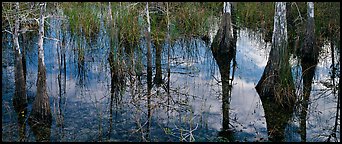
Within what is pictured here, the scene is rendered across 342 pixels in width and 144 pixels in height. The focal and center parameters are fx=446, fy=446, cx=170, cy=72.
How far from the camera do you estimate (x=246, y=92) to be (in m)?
10.7

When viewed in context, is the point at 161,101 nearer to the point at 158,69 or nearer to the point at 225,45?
the point at 158,69

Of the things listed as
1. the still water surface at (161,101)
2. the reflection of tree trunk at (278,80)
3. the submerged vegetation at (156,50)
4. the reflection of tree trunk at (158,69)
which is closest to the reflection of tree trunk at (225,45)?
the submerged vegetation at (156,50)

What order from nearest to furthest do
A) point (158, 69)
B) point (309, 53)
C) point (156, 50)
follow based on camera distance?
1. point (158, 69)
2. point (309, 53)
3. point (156, 50)

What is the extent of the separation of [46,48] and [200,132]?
7687 mm

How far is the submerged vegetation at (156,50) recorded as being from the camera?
8.84 meters

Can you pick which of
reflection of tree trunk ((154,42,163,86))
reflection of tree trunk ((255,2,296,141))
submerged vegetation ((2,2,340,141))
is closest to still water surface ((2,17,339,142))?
submerged vegetation ((2,2,340,141))

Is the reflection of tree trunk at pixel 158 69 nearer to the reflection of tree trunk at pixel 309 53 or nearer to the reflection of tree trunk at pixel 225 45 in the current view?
the reflection of tree trunk at pixel 225 45

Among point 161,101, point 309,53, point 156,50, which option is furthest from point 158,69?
point 309,53

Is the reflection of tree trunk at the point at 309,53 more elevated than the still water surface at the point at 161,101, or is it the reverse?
the reflection of tree trunk at the point at 309,53

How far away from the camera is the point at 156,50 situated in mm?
13719

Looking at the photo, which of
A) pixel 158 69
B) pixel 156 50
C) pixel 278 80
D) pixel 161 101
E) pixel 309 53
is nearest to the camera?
pixel 161 101

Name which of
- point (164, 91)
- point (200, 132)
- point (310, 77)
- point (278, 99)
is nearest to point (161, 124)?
point (200, 132)

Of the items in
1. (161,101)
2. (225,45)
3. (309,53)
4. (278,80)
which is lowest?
(161,101)

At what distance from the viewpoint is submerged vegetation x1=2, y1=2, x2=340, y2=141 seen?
8.84 m
